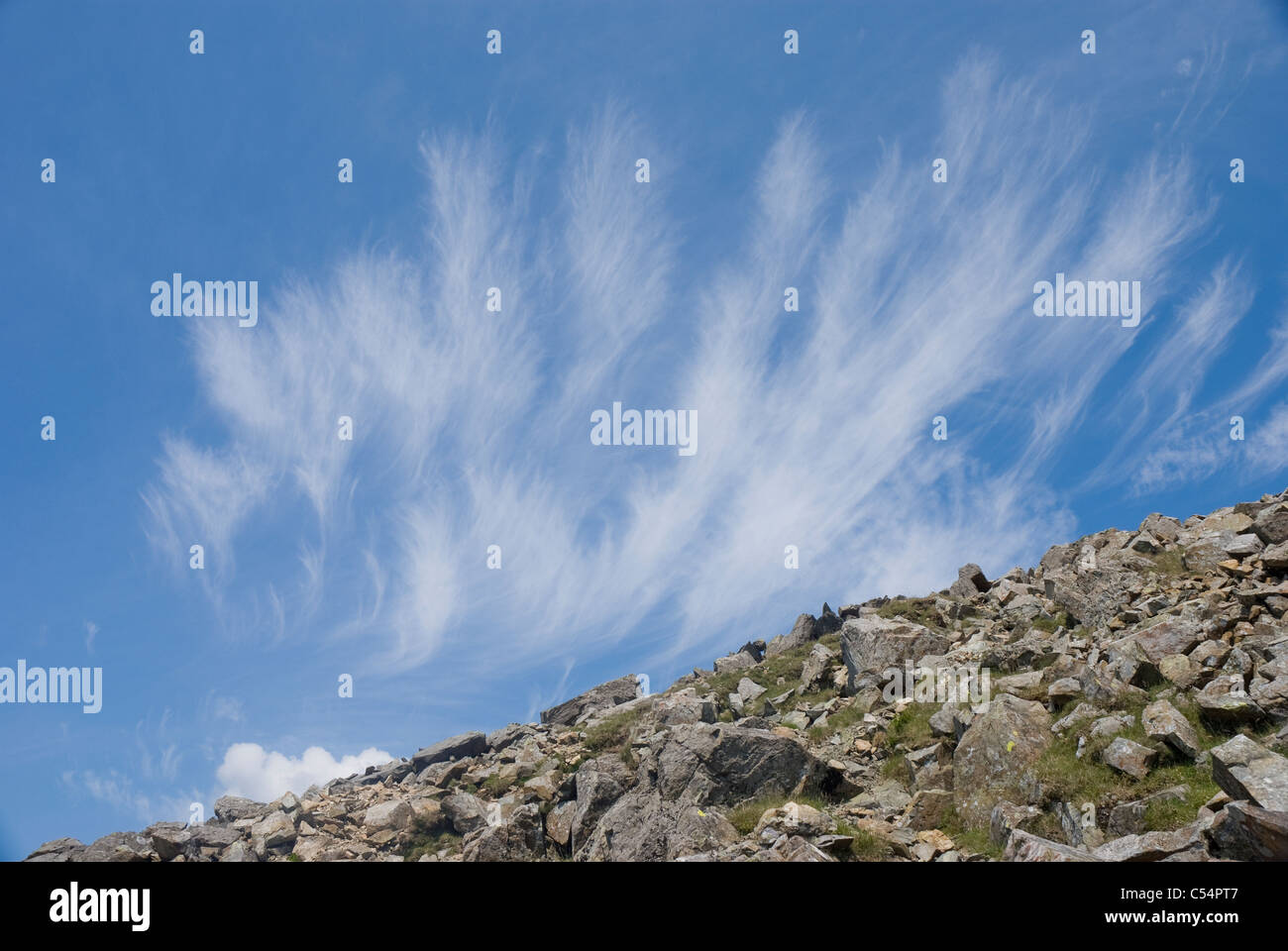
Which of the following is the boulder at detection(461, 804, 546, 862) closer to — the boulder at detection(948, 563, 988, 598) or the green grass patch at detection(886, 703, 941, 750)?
the green grass patch at detection(886, 703, 941, 750)

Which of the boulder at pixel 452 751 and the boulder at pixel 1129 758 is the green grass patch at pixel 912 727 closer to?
the boulder at pixel 1129 758

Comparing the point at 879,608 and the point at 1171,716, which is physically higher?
the point at 879,608

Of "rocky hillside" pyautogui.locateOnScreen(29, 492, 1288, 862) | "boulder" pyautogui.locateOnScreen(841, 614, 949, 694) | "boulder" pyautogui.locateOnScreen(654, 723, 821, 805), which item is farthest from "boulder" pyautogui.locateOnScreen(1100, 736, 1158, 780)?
"boulder" pyautogui.locateOnScreen(841, 614, 949, 694)

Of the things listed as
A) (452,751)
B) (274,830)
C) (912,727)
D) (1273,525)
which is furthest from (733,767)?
(452,751)

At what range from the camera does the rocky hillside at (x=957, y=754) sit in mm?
14211

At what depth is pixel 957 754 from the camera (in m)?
18.7

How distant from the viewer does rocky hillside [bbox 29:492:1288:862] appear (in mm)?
14211

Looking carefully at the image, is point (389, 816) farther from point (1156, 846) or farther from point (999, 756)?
point (1156, 846)

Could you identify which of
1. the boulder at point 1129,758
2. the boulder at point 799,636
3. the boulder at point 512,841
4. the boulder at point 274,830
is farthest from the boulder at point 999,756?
the boulder at point 274,830

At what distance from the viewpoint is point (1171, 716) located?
50.2 feet
